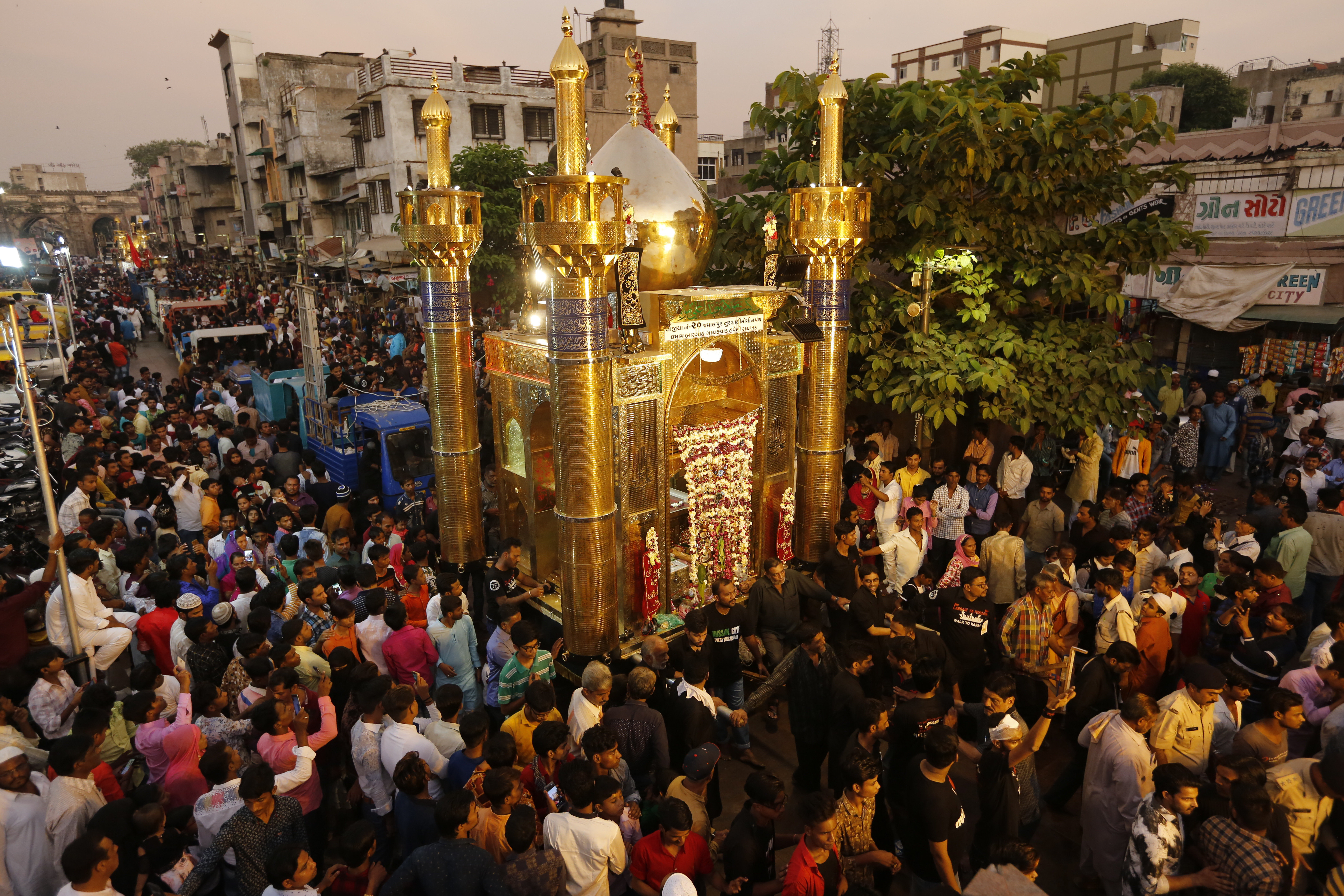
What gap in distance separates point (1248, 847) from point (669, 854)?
296 centimetres

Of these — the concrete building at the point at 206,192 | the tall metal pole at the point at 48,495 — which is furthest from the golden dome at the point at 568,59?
the concrete building at the point at 206,192

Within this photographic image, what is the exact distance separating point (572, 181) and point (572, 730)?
441 cm

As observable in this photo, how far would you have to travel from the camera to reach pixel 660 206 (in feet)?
28.4

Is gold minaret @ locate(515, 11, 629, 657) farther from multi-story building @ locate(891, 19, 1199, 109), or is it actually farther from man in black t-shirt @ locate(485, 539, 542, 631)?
multi-story building @ locate(891, 19, 1199, 109)

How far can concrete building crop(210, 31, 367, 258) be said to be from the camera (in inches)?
1502

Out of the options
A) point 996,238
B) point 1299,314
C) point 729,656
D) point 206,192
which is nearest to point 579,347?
point 729,656

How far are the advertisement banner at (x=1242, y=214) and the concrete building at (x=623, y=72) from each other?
71.9 ft

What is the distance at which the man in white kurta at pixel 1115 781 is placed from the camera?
15.8 feet

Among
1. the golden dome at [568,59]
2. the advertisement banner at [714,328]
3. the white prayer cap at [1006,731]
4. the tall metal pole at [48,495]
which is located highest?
the golden dome at [568,59]

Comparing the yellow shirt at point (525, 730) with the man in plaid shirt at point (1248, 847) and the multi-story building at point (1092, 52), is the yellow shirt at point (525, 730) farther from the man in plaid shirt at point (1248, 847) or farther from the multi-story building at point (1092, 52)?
the multi-story building at point (1092, 52)

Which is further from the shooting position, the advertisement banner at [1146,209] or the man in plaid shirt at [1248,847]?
the advertisement banner at [1146,209]

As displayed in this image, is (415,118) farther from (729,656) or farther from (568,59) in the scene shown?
(729,656)

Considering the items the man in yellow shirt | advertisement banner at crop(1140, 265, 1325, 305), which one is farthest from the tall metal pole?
advertisement banner at crop(1140, 265, 1325, 305)

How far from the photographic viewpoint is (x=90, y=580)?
21.6ft
